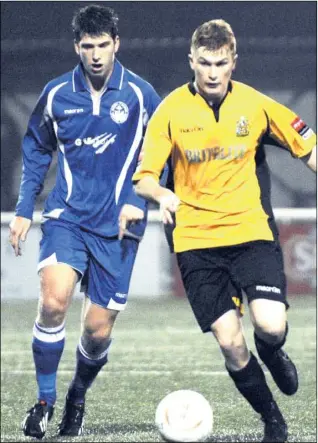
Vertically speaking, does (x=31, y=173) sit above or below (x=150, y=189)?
below

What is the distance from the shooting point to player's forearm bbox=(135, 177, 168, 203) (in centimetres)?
565

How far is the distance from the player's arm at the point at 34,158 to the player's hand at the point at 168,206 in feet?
4.31

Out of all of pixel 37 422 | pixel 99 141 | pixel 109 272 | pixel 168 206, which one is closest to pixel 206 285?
Result: pixel 168 206

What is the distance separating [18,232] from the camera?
A: 6.62 meters

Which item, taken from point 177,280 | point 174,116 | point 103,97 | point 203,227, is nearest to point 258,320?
point 203,227

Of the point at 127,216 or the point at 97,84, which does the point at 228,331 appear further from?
the point at 97,84

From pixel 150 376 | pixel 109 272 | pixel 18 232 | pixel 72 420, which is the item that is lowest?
pixel 150 376

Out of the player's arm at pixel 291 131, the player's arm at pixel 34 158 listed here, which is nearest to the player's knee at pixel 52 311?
the player's arm at pixel 34 158

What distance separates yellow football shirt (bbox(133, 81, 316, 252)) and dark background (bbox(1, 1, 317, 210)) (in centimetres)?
962

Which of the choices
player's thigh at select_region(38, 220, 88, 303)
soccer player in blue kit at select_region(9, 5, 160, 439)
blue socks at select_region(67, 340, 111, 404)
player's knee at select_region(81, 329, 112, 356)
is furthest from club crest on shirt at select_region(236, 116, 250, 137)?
blue socks at select_region(67, 340, 111, 404)

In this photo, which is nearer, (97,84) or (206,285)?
(206,285)

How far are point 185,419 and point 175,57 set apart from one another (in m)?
A: 11.0

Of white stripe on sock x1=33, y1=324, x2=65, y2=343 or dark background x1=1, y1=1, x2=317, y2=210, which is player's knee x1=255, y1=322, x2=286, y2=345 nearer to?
white stripe on sock x1=33, y1=324, x2=65, y2=343

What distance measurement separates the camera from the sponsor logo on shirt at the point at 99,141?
6633 millimetres
